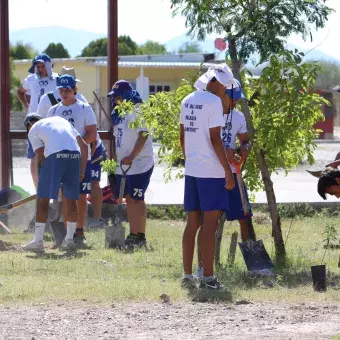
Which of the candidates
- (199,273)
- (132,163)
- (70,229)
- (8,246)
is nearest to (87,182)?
(132,163)

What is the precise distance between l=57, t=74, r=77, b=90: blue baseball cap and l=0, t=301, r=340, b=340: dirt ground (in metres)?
4.13

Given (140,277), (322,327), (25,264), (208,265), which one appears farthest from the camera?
(25,264)

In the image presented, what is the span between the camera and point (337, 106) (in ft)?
195

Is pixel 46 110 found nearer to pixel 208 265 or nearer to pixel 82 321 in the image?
pixel 208 265

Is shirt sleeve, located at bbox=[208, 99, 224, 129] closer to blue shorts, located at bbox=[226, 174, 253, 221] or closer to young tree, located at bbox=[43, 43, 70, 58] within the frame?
blue shorts, located at bbox=[226, 174, 253, 221]

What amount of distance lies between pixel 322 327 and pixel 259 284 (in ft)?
5.99

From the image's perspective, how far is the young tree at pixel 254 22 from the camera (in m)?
10.2

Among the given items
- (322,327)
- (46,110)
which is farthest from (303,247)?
(322,327)

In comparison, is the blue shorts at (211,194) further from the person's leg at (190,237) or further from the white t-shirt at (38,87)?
the white t-shirt at (38,87)

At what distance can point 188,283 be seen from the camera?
9539 millimetres

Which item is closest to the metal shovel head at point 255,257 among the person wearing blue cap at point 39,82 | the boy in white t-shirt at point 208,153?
the boy in white t-shirt at point 208,153

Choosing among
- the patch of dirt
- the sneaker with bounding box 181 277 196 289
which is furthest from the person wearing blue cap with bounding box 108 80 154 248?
the sneaker with bounding box 181 277 196 289

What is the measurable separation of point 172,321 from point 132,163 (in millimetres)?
4525

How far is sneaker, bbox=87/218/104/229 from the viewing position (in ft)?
45.4
